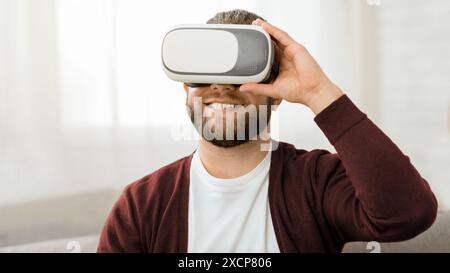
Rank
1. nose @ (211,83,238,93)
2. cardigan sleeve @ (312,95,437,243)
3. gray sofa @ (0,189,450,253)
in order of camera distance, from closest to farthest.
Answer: cardigan sleeve @ (312,95,437,243) < nose @ (211,83,238,93) < gray sofa @ (0,189,450,253)

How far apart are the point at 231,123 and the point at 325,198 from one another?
15 centimetres

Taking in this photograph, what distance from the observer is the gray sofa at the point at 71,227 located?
0.75 metres

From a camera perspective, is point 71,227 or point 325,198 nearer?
point 325,198

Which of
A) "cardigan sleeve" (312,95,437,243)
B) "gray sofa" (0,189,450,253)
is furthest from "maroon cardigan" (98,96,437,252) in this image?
"gray sofa" (0,189,450,253)

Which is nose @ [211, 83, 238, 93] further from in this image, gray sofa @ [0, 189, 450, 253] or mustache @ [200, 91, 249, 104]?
gray sofa @ [0, 189, 450, 253]

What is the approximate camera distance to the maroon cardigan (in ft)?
1.65

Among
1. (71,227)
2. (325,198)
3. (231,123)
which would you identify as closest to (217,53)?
(231,123)

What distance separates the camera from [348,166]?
1.70 ft

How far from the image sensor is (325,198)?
0.62 m

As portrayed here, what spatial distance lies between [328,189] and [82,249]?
0.38m

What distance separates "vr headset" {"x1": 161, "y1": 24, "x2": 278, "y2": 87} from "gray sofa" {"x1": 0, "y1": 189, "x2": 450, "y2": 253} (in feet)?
1.15

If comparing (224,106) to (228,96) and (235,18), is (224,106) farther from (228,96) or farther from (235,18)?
(235,18)

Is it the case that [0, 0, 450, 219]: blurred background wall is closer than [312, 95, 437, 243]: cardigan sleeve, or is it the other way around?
[312, 95, 437, 243]: cardigan sleeve
